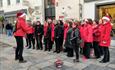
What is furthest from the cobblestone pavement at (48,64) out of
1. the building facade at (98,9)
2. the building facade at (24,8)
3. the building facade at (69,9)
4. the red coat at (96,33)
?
the building facade at (24,8)

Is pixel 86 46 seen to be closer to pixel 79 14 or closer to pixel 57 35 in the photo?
pixel 57 35

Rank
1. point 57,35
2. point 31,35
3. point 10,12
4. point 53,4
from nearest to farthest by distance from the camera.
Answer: point 57,35
point 31,35
point 53,4
point 10,12

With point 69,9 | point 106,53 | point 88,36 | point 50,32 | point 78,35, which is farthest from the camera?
point 69,9

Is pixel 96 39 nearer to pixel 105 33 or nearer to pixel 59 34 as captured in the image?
pixel 105 33

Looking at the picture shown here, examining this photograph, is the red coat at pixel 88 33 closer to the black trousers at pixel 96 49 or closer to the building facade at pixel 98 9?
the black trousers at pixel 96 49

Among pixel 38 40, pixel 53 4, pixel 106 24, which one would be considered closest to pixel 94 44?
pixel 106 24

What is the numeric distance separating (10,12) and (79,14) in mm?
12995

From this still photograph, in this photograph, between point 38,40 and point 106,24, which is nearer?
point 106,24

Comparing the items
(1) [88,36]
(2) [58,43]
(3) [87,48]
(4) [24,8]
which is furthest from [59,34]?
(4) [24,8]

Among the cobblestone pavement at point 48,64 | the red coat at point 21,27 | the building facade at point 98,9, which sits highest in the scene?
the building facade at point 98,9

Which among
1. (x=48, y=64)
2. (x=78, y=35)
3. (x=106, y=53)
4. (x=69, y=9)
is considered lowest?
(x=48, y=64)

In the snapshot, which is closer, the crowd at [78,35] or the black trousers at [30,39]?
the crowd at [78,35]

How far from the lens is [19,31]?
804cm

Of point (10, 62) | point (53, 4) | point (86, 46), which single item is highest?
point (53, 4)
